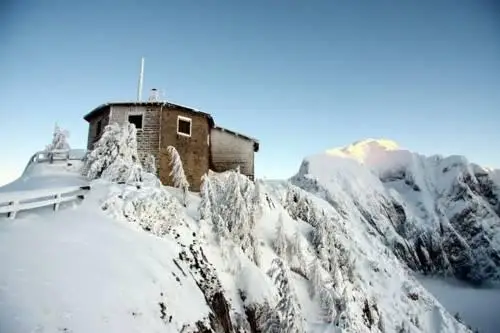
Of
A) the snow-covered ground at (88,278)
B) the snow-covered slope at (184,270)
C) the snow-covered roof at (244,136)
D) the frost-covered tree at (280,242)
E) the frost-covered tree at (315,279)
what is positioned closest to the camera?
the snow-covered ground at (88,278)

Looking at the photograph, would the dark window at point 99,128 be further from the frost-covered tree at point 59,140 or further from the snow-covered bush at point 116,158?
the snow-covered bush at point 116,158

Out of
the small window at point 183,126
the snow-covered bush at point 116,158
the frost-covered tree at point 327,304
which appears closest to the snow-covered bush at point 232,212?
the snow-covered bush at point 116,158

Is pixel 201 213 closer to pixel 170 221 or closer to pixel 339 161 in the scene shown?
pixel 170 221

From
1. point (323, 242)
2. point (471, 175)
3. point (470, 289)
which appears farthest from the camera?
point (471, 175)

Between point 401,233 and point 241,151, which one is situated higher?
point 241,151

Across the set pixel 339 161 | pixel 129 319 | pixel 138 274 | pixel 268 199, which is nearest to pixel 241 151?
pixel 268 199

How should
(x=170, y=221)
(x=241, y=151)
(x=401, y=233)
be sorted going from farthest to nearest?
(x=401, y=233) < (x=241, y=151) < (x=170, y=221)

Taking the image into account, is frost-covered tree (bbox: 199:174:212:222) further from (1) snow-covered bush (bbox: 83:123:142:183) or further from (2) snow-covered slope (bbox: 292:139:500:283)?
(2) snow-covered slope (bbox: 292:139:500:283)
